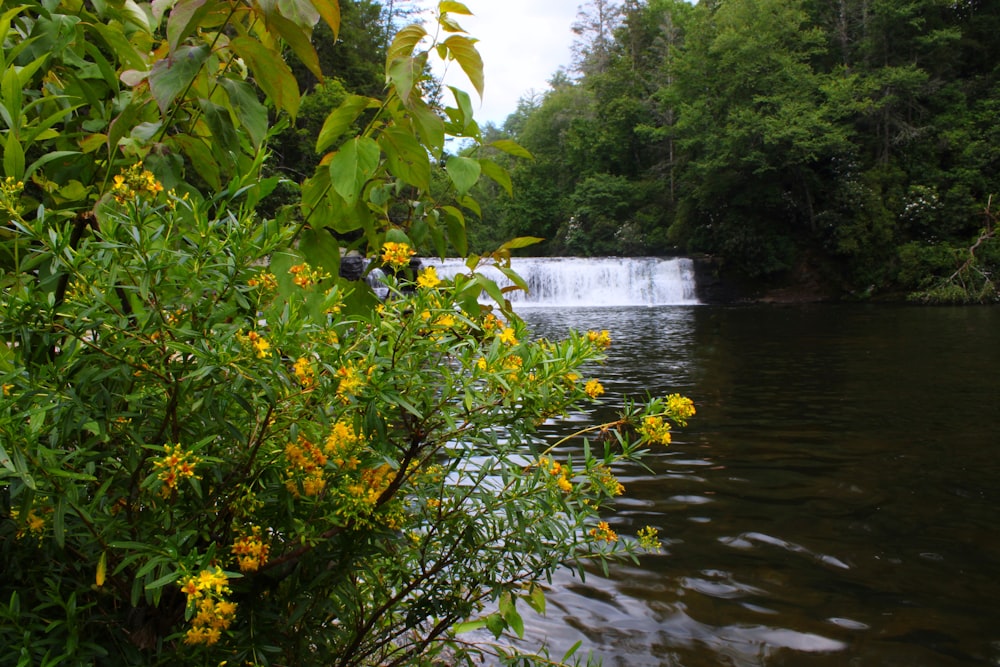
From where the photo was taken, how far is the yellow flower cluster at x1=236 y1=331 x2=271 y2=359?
1104 millimetres

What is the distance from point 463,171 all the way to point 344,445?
2.05ft

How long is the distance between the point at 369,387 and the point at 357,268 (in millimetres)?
23128

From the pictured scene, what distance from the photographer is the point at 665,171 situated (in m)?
38.4

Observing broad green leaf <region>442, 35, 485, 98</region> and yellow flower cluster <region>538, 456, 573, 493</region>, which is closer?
broad green leaf <region>442, 35, 485, 98</region>

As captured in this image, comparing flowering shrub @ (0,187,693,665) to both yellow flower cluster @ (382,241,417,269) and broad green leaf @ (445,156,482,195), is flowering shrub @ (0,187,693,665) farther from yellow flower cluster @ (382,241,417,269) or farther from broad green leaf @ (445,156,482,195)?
broad green leaf @ (445,156,482,195)

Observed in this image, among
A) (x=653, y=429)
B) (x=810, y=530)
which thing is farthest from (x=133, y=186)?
(x=810, y=530)

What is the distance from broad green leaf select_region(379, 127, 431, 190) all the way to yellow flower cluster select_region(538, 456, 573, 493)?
0.66 metres

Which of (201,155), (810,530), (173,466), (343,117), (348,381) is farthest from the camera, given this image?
(810,530)

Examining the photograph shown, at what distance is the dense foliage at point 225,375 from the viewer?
1.11 meters

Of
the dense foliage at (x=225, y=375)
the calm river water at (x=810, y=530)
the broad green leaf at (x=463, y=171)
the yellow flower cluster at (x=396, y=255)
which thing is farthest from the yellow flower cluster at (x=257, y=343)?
the calm river water at (x=810, y=530)

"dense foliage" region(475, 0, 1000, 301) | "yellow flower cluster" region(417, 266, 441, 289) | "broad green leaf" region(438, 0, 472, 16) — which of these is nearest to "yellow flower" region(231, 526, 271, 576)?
"yellow flower cluster" region(417, 266, 441, 289)

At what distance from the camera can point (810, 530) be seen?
13.4 feet

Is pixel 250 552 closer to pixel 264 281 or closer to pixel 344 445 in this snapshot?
pixel 344 445

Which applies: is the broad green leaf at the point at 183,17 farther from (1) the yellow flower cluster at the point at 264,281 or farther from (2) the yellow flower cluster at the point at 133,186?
(1) the yellow flower cluster at the point at 264,281
